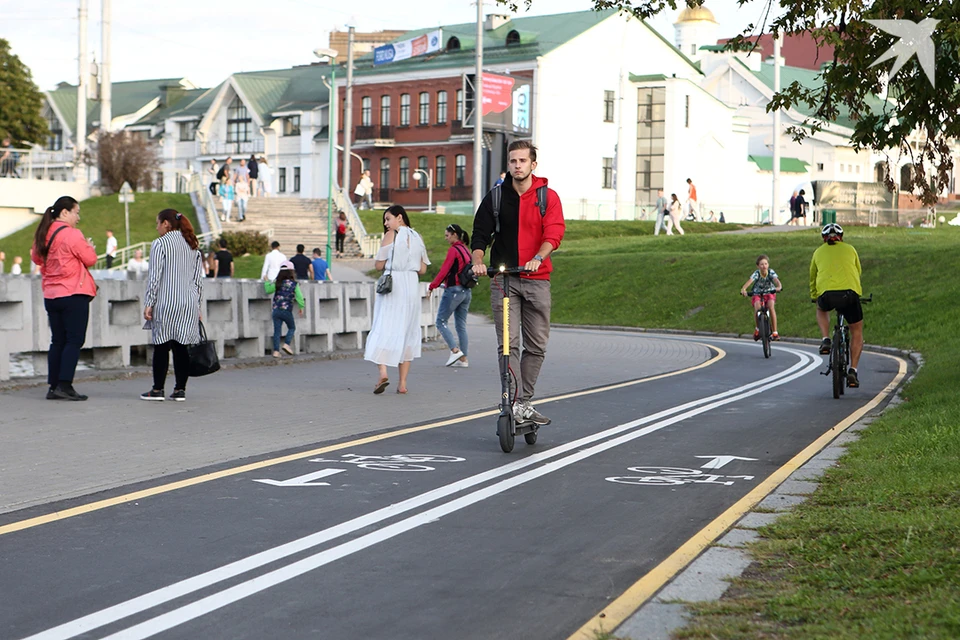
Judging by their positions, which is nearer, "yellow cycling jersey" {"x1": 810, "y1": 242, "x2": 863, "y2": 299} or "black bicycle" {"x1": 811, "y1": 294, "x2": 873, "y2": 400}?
"black bicycle" {"x1": 811, "y1": 294, "x2": 873, "y2": 400}

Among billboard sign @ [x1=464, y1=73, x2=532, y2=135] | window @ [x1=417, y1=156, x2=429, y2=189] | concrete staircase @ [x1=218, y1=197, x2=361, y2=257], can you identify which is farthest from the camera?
window @ [x1=417, y1=156, x2=429, y2=189]

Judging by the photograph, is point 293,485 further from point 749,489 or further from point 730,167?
point 730,167

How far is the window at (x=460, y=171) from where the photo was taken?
253 ft

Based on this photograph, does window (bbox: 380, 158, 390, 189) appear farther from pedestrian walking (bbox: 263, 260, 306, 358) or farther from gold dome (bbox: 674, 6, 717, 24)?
pedestrian walking (bbox: 263, 260, 306, 358)

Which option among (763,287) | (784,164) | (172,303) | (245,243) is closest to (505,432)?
(172,303)

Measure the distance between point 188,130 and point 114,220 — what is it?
126 feet

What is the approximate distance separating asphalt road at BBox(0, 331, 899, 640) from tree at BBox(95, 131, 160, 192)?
5881 centimetres

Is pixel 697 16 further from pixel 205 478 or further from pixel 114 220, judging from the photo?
pixel 205 478

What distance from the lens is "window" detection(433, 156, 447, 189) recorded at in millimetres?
78562

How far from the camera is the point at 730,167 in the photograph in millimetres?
84625

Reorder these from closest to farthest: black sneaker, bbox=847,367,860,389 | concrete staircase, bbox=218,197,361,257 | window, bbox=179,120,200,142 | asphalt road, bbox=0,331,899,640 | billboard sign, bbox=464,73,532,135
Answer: asphalt road, bbox=0,331,899,640
black sneaker, bbox=847,367,860,389
concrete staircase, bbox=218,197,361,257
billboard sign, bbox=464,73,532,135
window, bbox=179,120,200,142

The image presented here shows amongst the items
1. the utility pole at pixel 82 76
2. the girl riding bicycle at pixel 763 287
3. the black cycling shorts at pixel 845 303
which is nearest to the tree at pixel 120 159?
the utility pole at pixel 82 76

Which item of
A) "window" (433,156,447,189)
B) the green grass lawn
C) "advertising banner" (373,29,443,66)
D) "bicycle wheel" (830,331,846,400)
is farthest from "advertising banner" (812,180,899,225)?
"bicycle wheel" (830,331,846,400)

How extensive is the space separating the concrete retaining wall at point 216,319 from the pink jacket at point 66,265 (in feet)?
4.61
